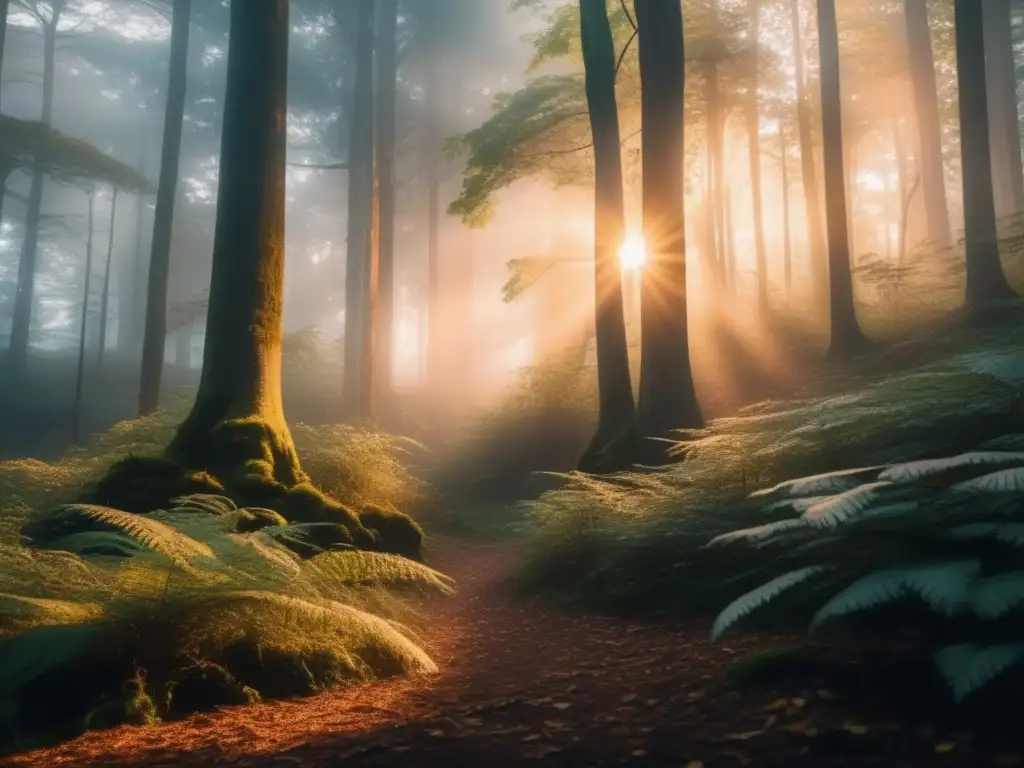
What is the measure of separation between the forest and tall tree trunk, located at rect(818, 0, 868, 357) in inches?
3.1

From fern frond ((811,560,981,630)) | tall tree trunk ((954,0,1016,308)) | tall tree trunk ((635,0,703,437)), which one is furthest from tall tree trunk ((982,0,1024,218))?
fern frond ((811,560,981,630))

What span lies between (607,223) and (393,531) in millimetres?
6269

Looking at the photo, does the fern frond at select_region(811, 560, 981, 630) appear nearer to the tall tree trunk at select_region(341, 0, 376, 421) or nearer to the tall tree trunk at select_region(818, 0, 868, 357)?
the tall tree trunk at select_region(818, 0, 868, 357)

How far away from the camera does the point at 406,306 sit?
5041 cm

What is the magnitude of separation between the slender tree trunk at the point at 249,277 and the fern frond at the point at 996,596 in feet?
21.1

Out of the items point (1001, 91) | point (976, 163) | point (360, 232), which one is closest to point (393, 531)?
point (976, 163)

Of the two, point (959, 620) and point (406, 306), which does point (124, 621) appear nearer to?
point (959, 620)

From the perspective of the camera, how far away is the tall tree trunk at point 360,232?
69.7ft

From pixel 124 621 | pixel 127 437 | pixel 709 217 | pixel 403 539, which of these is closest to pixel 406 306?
pixel 709 217

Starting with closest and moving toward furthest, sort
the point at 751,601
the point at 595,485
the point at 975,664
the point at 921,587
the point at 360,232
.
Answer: the point at 975,664 < the point at 921,587 < the point at 751,601 < the point at 595,485 < the point at 360,232

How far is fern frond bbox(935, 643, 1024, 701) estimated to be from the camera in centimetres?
211

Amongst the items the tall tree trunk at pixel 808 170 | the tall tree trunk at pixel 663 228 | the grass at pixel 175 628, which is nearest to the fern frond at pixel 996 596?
the grass at pixel 175 628

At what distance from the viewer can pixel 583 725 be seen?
3057 mm

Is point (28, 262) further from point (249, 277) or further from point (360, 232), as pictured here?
point (249, 277)
